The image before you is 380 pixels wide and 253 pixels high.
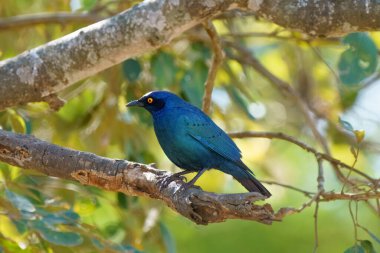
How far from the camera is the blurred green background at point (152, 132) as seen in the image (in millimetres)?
5312

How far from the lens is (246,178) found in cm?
544

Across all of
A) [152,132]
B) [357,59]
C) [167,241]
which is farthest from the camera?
[152,132]

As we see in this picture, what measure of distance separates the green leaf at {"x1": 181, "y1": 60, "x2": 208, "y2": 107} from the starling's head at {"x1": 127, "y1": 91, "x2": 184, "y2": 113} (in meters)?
0.53

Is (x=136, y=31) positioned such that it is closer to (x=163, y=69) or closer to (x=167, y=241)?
(x=163, y=69)

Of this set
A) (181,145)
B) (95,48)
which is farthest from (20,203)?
(181,145)

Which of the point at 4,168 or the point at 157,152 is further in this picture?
the point at 157,152

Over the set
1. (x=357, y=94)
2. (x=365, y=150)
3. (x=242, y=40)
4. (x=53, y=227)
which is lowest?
(x=53, y=227)

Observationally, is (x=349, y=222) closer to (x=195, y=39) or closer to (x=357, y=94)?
(x=357, y=94)

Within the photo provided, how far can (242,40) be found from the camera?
823 centimetres

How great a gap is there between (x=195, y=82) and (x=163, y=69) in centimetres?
28

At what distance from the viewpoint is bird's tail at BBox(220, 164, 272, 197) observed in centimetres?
533

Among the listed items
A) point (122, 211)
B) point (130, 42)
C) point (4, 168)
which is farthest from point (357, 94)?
point (4, 168)

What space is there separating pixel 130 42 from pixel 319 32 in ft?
3.77

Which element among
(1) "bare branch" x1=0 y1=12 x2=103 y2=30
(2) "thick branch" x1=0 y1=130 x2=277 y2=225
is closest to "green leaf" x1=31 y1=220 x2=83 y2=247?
(2) "thick branch" x1=0 y1=130 x2=277 y2=225
